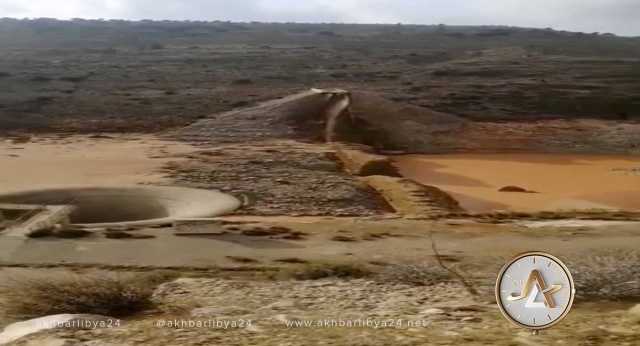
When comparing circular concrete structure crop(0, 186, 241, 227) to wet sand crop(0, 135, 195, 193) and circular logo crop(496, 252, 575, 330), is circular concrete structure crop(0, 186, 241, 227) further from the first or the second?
circular logo crop(496, 252, 575, 330)

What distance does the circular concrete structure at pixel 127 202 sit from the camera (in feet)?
50.0

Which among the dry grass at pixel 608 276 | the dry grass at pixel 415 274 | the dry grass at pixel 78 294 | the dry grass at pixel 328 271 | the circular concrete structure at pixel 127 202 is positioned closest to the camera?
the dry grass at pixel 78 294

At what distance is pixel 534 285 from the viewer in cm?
498

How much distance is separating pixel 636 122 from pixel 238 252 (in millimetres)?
30667

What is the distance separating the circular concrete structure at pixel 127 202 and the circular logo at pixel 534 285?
9.86 m

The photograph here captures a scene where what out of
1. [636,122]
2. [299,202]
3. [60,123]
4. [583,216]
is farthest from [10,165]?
[636,122]

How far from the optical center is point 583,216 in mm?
14258

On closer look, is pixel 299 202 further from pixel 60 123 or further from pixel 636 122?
pixel 636 122

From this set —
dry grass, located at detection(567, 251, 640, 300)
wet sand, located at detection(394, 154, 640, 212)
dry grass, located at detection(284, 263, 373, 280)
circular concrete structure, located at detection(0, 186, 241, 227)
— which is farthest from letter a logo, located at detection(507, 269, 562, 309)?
wet sand, located at detection(394, 154, 640, 212)

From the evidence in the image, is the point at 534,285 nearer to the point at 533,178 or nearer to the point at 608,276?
the point at 608,276

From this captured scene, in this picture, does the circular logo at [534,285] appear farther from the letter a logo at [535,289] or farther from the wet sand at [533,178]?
the wet sand at [533,178]

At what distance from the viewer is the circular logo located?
4980 millimetres

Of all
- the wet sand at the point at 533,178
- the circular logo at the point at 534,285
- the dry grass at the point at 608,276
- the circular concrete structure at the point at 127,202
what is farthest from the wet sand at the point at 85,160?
the circular logo at the point at 534,285

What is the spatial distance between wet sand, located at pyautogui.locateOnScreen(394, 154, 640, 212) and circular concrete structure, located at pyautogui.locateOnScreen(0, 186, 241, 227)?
5954 mm
